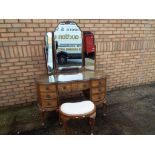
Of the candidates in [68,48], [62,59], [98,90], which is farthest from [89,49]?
[98,90]

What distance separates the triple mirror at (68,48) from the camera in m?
3.81

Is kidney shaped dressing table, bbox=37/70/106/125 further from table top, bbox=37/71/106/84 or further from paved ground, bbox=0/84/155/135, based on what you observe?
paved ground, bbox=0/84/155/135

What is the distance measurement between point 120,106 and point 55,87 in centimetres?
182

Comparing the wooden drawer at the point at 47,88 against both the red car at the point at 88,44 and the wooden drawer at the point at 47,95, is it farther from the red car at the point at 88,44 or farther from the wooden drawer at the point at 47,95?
the red car at the point at 88,44

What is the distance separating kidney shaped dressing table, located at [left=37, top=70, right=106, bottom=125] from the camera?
3.42 metres

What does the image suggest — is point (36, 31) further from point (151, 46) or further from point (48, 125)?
→ point (151, 46)

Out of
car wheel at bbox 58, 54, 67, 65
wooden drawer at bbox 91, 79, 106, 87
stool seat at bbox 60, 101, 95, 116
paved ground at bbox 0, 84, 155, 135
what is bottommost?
paved ground at bbox 0, 84, 155, 135

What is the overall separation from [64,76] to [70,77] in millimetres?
148

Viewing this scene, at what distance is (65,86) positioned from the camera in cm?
351

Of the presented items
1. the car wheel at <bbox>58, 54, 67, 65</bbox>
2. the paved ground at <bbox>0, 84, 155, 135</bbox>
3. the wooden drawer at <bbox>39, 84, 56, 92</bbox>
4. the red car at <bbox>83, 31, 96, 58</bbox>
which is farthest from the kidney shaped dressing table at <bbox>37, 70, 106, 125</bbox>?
the red car at <bbox>83, 31, 96, 58</bbox>

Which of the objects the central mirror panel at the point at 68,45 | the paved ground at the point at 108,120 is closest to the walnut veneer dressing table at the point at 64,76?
the central mirror panel at the point at 68,45

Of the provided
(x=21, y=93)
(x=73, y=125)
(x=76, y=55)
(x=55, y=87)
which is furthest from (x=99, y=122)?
(x=21, y=93)

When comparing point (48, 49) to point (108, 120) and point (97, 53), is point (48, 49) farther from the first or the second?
point (108, 120)

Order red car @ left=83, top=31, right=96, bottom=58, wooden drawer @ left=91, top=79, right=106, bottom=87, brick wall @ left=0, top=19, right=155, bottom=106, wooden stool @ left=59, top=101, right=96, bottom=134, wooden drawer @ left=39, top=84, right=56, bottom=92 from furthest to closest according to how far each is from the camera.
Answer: red car @ left=83, top=31, right=96, bottom=58 < brick wall @ left=0, top=19, right=155, bottom=106 < wooden drawer @ left=91, top=79, right=106, bottom=87 < wooden drawer @ left=39, top=84, right=56, bottom=92 < wooden stool @ left=59, top=101, right=96, bottom=134
